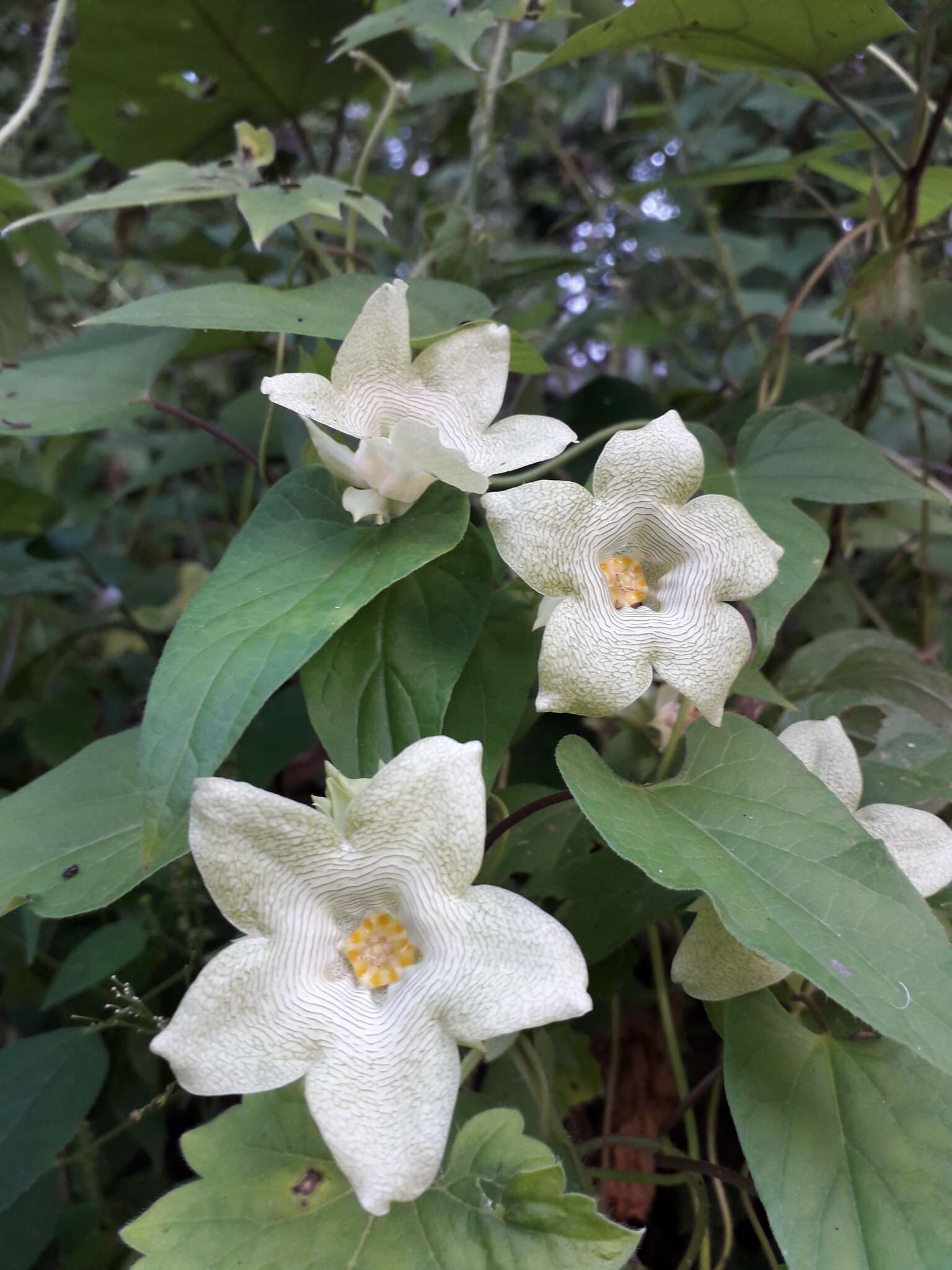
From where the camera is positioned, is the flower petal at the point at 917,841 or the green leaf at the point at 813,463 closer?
the flower petal at the point at 917,841

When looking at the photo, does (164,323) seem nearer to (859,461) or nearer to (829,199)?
(859,461)

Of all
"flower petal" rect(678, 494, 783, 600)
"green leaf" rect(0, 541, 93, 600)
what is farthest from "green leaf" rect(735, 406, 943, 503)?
"green leaf" rect(0, 541, 93, 600)

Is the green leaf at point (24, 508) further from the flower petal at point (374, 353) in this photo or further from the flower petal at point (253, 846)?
the flower petal at point (253, 846)

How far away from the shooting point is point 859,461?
703 mm

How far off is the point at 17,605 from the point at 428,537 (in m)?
1.08

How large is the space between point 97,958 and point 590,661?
0.55 meters

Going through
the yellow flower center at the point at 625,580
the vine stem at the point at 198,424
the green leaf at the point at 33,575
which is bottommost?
the green leaf at the point at 33,575

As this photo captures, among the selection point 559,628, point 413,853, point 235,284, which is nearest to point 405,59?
point 235,284

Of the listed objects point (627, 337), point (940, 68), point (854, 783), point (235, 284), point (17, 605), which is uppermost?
point (235, 284)

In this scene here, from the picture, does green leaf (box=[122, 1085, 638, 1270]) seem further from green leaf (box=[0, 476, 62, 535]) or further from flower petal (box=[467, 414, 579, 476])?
green leaf (box=[0, 476, 62, 535])

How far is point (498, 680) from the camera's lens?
0.60 metres

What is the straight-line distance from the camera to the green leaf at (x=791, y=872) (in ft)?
1.43

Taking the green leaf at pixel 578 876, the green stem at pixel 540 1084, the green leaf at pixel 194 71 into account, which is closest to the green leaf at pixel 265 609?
the green leaf at pixel 578 876

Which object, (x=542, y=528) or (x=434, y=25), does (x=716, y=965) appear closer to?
(x=542, y=528)
